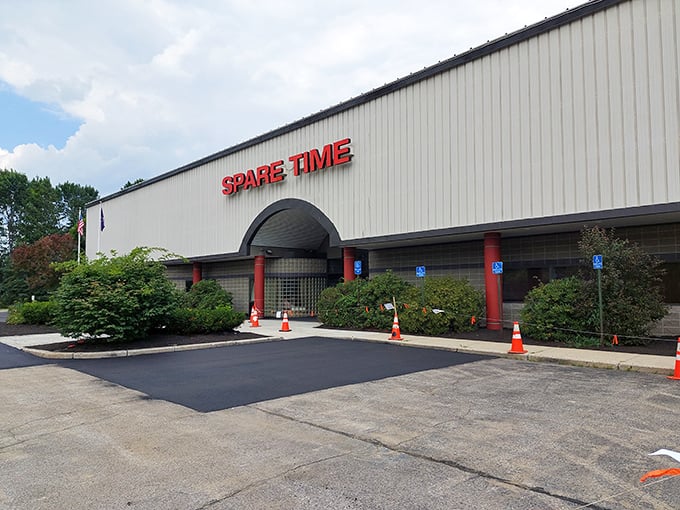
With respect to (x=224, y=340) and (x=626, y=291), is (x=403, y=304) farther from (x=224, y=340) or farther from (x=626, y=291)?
(x=626, y=291)

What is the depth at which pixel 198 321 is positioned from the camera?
56.5 feet

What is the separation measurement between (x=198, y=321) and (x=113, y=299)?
11.4 ft

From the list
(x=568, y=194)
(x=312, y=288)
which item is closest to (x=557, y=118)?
(x=568, y=194)

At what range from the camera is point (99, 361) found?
41.6 ft

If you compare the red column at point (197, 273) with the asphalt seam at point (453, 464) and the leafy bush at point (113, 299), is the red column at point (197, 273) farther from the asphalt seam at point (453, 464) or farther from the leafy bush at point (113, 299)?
the asphalt seam at point (453, 464)

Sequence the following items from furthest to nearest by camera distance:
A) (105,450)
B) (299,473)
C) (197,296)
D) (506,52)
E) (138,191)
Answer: (138,191) < (197,296) < (506,52) < (105,450) < (299,473)

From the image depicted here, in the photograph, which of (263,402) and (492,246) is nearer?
(263,402)

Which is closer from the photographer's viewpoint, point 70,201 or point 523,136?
point 523,136

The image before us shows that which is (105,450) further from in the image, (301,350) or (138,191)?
(138,191)

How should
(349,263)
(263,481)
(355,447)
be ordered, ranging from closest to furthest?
(263,481) → (355,447) → (349,263)

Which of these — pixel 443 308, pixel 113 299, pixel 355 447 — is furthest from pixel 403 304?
pixel 355 447

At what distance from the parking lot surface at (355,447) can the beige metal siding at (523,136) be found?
6.63 metres

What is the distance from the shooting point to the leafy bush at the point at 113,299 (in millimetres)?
14180

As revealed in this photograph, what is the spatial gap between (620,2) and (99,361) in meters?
16.4
